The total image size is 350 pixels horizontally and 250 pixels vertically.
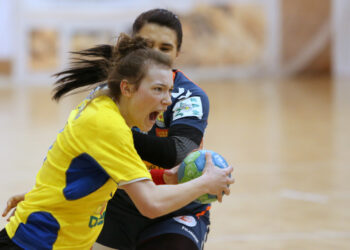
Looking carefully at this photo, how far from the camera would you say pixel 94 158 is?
2.17 metres

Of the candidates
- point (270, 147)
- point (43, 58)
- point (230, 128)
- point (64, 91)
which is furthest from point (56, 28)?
point (64, 91)

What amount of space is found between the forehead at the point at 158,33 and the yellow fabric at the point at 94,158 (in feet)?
2.16

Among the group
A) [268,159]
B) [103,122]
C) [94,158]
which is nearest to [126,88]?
[103,122]

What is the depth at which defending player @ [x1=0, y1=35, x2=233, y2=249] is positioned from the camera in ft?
7.09

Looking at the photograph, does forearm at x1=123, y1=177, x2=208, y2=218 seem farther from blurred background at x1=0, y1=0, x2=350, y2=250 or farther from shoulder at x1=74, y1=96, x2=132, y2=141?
blurred background at x1=0, y1=0, x2=350, y2=250

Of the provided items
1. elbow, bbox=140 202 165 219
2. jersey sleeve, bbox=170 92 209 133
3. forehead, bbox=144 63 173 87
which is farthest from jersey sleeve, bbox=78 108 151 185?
jersey sleeve, bbox=170 92 209 133

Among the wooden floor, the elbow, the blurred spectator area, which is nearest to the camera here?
the elbow

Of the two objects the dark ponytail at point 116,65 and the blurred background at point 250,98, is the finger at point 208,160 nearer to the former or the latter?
the dark ponytail at point 116,65

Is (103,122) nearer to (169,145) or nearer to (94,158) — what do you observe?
(94,158)

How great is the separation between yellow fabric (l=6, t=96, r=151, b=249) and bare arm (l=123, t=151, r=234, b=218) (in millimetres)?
47

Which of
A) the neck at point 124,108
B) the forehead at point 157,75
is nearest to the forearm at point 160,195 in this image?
the neck at point 124,108

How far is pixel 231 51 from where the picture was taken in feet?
66.7

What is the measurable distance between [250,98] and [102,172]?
12.0 metres

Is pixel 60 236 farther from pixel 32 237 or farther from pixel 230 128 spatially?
pixel 230 128
